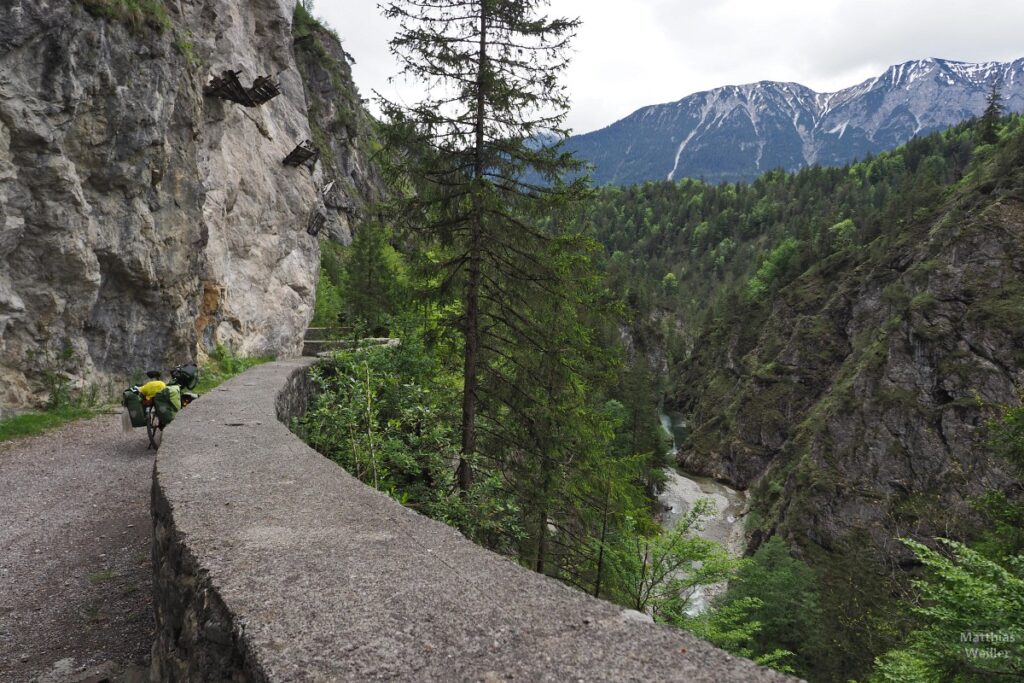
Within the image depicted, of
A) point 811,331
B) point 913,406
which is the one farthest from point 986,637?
point 811,331

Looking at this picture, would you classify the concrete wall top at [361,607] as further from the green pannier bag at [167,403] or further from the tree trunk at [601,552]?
the tree trunk at [601,552]

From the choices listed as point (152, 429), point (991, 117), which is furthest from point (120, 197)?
point (991, 117)

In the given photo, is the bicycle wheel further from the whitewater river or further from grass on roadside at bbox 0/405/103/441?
the whitewater river

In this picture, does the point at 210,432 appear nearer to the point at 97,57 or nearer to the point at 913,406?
the point at 97,57

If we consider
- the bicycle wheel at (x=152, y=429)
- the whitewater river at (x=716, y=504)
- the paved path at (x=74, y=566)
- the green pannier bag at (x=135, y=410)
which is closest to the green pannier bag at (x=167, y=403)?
the bicycle wheel at (x=152, y=429)

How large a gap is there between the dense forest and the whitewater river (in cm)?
218

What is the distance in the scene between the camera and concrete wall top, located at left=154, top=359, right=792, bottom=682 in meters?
2.33

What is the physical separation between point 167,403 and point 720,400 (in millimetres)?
73633

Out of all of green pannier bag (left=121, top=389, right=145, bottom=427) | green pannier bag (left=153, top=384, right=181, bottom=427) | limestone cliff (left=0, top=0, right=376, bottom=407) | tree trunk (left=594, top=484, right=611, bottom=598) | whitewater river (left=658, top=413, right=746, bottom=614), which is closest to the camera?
green pannier bag (left=153, top=384, right=181, bottom=427)

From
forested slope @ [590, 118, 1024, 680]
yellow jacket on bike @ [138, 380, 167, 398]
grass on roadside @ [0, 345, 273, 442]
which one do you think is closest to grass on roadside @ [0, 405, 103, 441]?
grass on roadside @ [0, 345, 273, 442]

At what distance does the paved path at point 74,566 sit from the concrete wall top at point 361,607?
36.9 inches

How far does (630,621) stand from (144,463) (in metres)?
9.01

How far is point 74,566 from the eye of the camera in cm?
537

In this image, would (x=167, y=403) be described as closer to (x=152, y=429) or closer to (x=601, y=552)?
(x=152, y=429)
